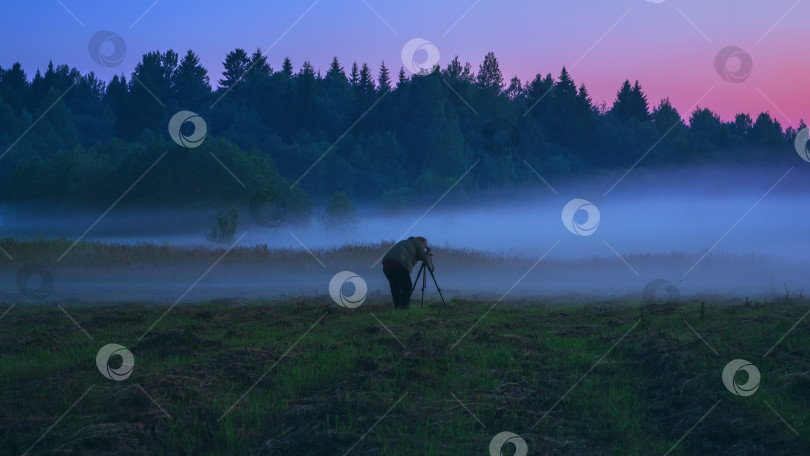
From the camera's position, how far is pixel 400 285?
18.1 meters

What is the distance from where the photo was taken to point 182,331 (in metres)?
13.8

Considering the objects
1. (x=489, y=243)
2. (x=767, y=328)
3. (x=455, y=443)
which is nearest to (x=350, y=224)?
(x=489, y=243)

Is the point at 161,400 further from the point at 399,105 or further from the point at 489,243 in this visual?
the point at 399,105
